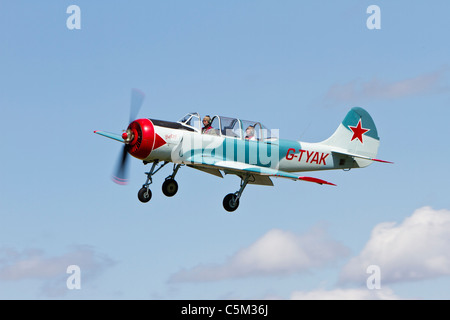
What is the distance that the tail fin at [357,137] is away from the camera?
95.2ft

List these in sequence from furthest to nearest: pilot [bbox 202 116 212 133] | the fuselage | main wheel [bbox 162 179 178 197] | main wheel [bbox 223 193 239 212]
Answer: main wheel [bbox 223 193 239 212] → main wheel [bbox 162 179 178 197] → pilot [bbox 202 116 212 133] → the fuselage

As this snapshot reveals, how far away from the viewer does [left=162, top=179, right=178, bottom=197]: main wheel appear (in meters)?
25.6

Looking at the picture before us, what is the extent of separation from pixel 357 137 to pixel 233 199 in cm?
620

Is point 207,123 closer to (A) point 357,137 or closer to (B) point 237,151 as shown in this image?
(B) point 237,151

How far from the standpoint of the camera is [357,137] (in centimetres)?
2936

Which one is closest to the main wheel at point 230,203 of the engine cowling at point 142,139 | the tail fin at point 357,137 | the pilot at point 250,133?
the pilot at point 250,133

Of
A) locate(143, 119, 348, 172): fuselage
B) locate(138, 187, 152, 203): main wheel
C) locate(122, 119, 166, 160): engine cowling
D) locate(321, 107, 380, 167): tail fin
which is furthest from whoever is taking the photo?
locate(321, 107, 380, 167): tail fin

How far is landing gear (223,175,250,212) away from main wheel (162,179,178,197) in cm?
173

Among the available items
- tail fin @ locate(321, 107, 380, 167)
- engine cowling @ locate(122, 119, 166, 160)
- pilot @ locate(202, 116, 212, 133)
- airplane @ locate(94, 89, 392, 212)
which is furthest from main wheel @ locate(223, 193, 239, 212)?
tail fin @ locate(321, 107, 380, 167)

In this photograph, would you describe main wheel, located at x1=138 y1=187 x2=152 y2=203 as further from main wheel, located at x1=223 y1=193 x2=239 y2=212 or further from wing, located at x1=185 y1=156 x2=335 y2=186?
main wheel, located at x1=223 y1=193 x2=239 y2=212

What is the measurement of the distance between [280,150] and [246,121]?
1691 mm

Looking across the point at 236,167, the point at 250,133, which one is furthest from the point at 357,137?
the point at 236,167

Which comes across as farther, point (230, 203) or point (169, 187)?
point (230, 203)

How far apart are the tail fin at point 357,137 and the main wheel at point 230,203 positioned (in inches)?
183
